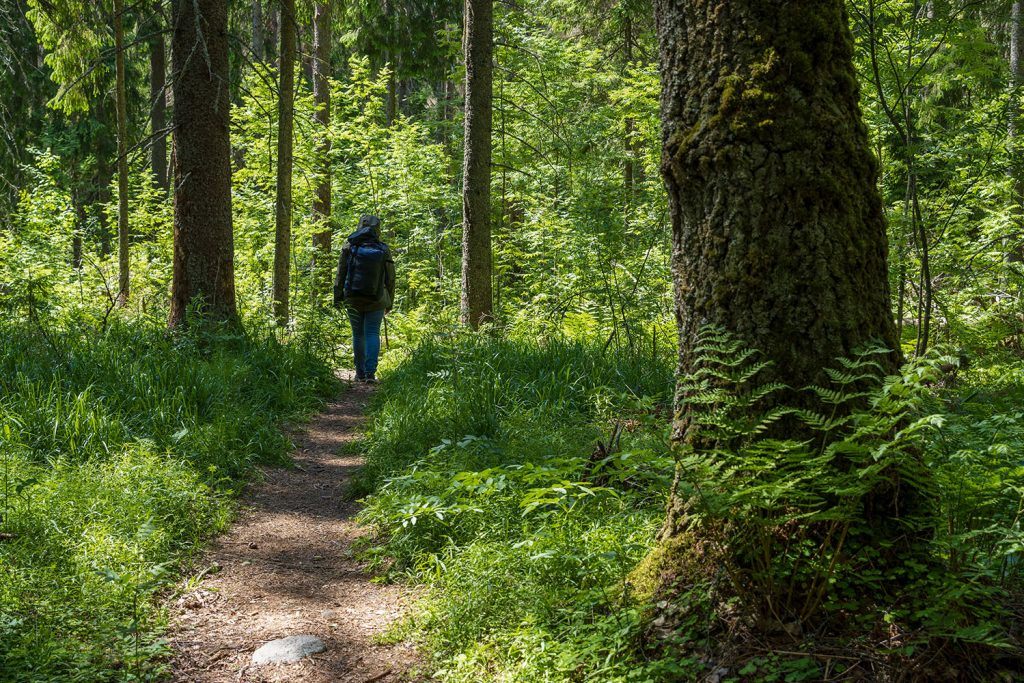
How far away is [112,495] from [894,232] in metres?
8.23

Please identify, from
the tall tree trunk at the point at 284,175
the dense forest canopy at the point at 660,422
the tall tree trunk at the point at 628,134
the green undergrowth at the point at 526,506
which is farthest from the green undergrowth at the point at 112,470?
the tall tree trunk at the point at 628,134

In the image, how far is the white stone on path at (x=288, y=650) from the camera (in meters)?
3.58

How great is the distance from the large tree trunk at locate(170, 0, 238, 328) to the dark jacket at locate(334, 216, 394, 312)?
1866 mm

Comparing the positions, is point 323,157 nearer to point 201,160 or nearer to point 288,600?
point 201,160

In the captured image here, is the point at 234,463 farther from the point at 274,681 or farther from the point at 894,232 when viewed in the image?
the point at 894,232

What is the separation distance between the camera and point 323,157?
17578 millimetres

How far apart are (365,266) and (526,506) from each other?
22.2 ft

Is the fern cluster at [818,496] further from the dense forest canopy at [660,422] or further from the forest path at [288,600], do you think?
the forest path at [288,600]

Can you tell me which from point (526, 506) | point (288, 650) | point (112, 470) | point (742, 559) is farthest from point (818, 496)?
point (112, 470)

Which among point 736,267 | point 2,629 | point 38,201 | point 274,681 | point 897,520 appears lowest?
point 274,681

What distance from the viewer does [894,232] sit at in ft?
28.1

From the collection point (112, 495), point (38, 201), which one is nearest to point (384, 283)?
point (112, 495)

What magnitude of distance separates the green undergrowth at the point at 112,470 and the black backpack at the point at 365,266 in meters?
2.17

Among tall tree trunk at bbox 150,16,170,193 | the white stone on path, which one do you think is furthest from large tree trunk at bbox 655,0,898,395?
tall tree trunk at bbox 150,16,170,193
